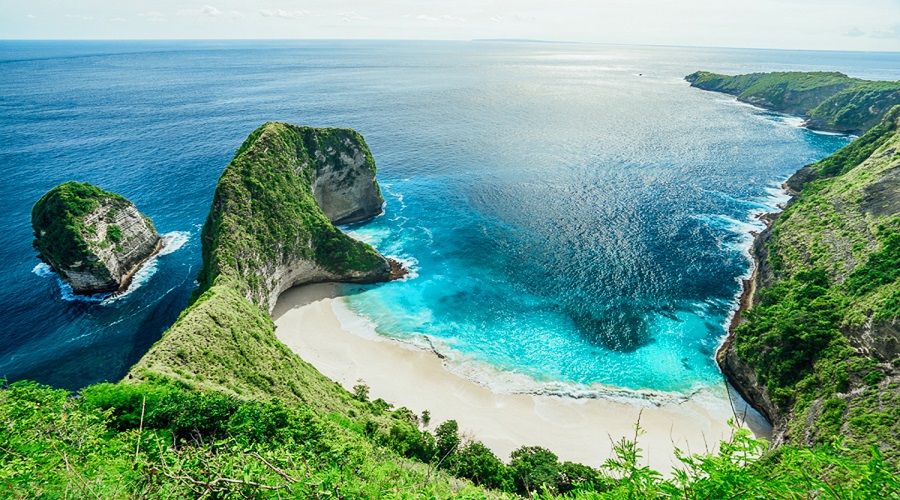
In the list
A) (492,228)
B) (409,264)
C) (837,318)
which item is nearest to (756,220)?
(837,318)

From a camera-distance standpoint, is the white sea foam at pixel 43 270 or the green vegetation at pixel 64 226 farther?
the white sea foam at pixel 43 270

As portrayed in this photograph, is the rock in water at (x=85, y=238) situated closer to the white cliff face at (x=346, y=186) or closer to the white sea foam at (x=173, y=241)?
the white sea foam at (x=173, y=241)

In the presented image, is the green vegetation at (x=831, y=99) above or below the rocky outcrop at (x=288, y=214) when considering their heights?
above

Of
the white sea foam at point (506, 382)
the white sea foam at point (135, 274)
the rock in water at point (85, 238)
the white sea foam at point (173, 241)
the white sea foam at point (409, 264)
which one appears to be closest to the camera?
the white sea foam at point (506, 382)

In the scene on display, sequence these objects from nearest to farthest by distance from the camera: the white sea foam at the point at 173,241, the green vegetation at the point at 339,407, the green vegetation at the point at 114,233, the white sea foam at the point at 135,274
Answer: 1. the green vegetation at the point at 339,407
2. the white sea foam at the point at 135,274
3. the green vegetation at the point at 114,233
4. the white sea foam at the point at 173,241

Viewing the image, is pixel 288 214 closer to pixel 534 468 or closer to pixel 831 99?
pixel 534 468

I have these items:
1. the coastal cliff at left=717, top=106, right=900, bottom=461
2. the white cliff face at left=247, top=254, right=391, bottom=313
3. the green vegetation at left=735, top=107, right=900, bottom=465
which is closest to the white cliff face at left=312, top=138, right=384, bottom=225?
the white cliff face at left=247, top=254, right=391, bottom=313

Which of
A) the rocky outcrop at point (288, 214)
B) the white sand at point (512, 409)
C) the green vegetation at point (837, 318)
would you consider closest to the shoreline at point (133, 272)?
the rocky outcrop at point (288, 214)
